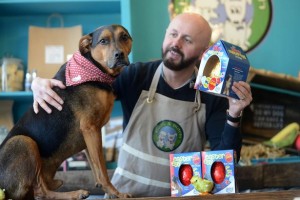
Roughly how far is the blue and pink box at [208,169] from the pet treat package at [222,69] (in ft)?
0.57

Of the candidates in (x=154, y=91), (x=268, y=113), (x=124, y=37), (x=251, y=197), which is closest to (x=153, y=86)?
(x=154, y=91)

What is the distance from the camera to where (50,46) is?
2461 millimetres

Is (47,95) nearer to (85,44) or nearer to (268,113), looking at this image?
(85,44)

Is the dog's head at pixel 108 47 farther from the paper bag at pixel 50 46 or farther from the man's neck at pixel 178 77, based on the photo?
the paper bag at pixel 50 46

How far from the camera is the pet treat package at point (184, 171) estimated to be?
1266mm

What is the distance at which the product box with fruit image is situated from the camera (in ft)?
4.06

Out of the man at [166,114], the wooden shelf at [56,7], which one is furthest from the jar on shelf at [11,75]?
the man at [166,114]

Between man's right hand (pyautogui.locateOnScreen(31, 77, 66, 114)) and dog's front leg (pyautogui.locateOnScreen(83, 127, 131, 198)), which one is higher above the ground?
man's right hand (pyautogui.locateOnScreen(31, 77, 66, 114))

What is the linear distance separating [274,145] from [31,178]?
1536mm

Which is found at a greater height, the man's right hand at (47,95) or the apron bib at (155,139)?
the man's right hand at (47,95)

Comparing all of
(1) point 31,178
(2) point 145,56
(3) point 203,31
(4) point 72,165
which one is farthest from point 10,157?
(2) point 145,56

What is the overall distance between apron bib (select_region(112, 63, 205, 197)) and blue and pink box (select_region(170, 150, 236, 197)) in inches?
14.8

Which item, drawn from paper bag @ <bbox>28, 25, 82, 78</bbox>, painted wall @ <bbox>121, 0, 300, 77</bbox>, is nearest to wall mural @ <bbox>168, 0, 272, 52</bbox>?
painted wall @ <bbox>121, 0, 300, 77</bbox>

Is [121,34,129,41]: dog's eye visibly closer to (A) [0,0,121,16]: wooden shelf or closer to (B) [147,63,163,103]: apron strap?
(B) [147,63,163,103]: apron strap
